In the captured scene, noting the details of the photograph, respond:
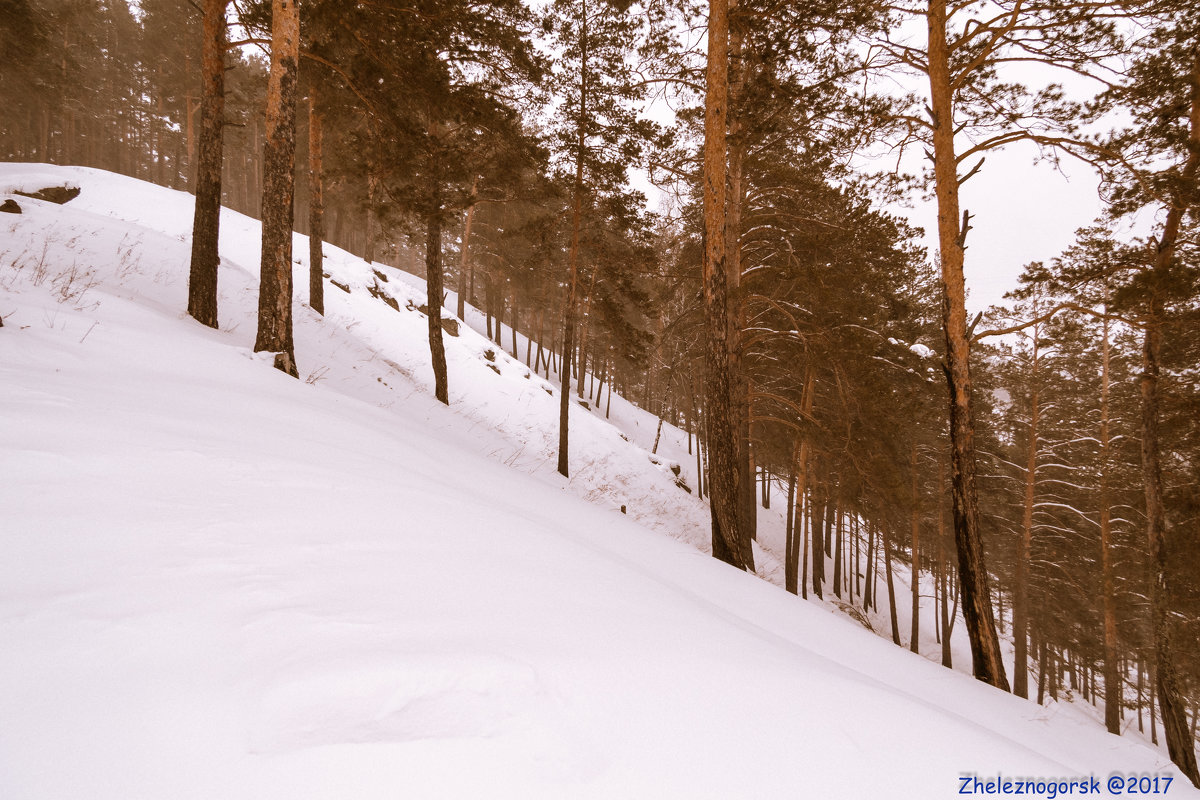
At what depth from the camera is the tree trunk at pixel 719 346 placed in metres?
5.96

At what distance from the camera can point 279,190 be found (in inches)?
246

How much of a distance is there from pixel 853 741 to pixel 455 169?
10728 mm

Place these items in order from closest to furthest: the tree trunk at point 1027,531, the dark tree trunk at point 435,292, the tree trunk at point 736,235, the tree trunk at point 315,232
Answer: the tree trunk at point 736,235 → the dark tree trunk at point 435,292 → the tree trunk at point 315,232 → the tree trunk at point 1027,531

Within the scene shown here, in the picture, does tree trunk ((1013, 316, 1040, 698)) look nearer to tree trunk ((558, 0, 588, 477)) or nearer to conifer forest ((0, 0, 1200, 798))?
conifer forest ((0, 0, 1200, 798))

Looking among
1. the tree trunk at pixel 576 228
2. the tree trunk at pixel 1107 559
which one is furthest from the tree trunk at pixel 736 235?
the tree trunk at pixel 1107 559

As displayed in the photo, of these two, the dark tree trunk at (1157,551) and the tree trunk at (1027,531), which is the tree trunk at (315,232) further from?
the tree trunk at (1027,531)

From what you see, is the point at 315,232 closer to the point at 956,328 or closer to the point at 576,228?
the point at 576,228

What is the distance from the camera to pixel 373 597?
1.70 meters

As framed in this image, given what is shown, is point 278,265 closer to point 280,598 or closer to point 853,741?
point 280,598

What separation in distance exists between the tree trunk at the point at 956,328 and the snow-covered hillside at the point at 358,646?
6.01ft

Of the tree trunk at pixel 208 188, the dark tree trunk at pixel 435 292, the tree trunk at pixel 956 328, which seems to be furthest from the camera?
the dark tree trunk at pixel 435 292

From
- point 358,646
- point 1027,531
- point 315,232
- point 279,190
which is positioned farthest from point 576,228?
point 1027,531

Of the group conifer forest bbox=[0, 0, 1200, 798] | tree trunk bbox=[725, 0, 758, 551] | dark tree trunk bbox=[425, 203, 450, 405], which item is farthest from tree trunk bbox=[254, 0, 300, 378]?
tree trunk bbox=[725, 0, 758, 551]

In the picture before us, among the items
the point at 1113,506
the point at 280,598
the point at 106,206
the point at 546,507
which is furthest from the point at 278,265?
the point at 1113,506
